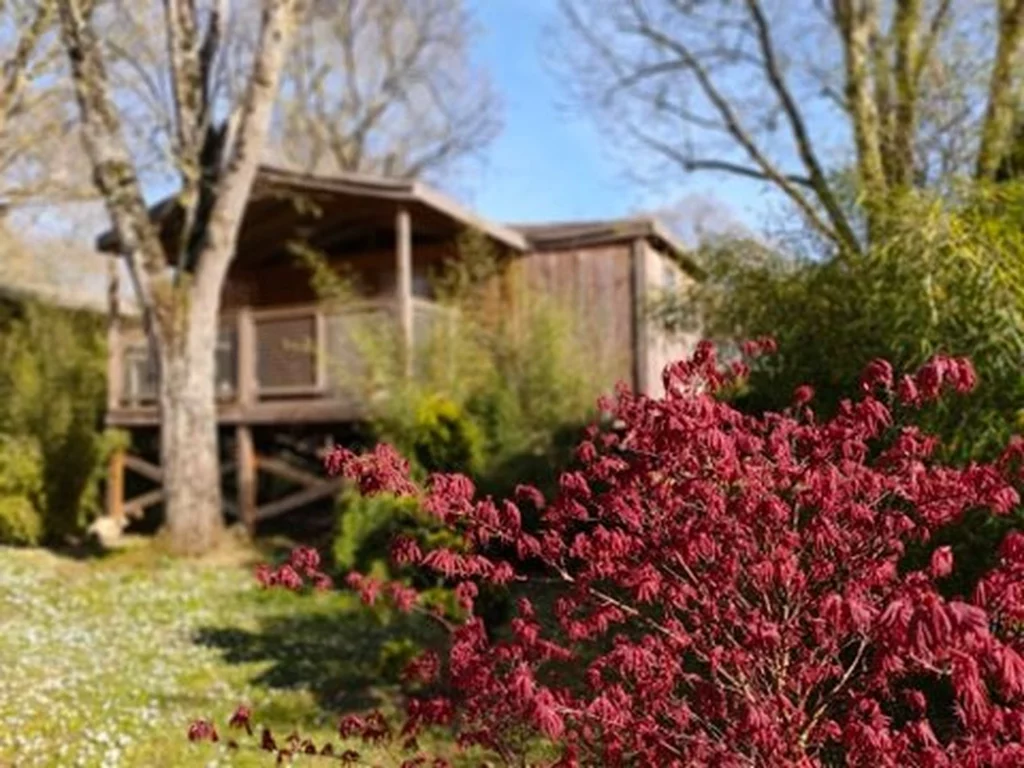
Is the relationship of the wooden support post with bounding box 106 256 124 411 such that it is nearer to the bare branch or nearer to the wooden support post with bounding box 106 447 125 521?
the wooden support post with bounding box 106 447 125 521

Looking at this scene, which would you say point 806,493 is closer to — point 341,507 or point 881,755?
point 881,755

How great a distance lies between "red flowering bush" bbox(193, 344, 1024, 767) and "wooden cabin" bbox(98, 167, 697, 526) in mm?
7610

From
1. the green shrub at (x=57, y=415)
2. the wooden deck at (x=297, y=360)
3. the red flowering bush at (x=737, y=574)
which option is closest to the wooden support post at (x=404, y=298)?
the wooden deck at (x=297, y=360)

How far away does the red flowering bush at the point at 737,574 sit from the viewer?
256 cm

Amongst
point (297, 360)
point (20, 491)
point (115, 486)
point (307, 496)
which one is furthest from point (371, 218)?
point (20, 491)

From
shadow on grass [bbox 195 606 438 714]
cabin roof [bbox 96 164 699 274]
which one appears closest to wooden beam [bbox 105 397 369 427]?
cabin roof [bbox 96 164 699 274]

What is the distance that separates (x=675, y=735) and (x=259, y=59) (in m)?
9.02

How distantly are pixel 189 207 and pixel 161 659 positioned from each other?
5106mm

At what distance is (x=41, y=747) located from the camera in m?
4.70

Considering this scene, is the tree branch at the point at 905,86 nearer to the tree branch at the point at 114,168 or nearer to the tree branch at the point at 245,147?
the tree branch at the point at 245,147

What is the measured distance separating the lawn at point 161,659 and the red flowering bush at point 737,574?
1.90 m

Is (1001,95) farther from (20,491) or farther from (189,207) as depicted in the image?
(20,491)

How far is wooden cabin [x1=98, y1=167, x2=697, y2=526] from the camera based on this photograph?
1117 cm

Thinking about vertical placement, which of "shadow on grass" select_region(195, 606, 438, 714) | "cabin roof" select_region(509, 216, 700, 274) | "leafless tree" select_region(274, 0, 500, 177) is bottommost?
"shadow on grass" select_region(195, 606, 438, 714)
